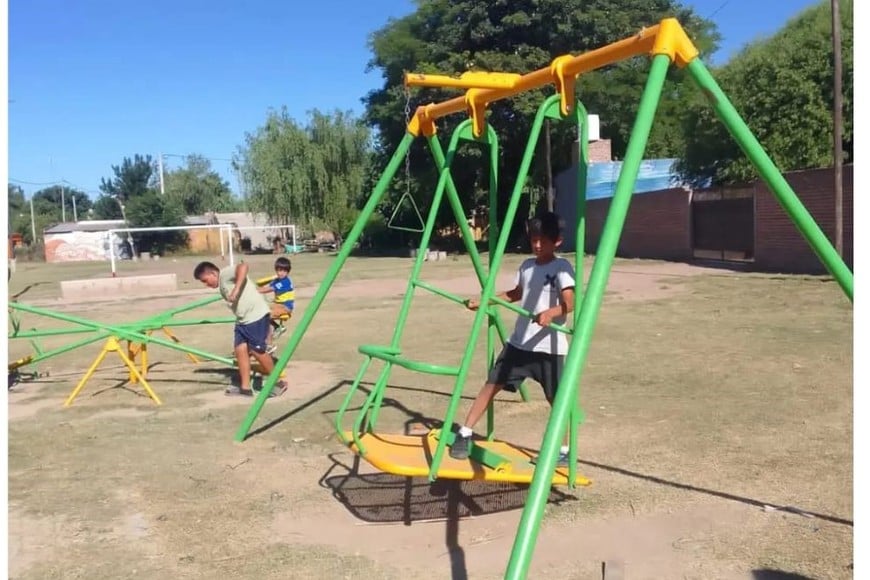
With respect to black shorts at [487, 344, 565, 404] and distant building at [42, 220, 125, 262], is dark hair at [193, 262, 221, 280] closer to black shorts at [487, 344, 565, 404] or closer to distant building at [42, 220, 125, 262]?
black shorts at [487, 344, 565, 404]

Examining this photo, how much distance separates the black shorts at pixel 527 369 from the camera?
14.1ft

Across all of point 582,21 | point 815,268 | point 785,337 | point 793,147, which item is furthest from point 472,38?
point 785,337

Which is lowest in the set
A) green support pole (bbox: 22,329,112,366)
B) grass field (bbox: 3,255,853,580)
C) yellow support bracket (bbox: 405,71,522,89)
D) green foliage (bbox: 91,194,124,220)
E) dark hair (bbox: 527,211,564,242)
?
grass field (bbox: 3,255,853,580)

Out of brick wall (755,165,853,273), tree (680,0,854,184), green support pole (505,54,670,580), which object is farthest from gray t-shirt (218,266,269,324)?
tree (680,0,854,184)

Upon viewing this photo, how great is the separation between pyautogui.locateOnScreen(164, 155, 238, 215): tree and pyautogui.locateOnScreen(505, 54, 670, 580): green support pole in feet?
245

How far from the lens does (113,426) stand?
5.97 m

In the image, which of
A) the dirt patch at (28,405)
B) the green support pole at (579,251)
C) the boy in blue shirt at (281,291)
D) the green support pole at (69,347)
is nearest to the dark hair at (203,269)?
the green support pole at (69,347)

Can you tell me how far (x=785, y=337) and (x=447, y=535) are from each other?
6297 millimetres

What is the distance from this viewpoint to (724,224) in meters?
20.6

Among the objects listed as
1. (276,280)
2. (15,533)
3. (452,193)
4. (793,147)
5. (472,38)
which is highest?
(472,38)

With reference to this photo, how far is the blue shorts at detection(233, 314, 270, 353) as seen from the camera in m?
6.70

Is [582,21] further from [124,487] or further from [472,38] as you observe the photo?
[124,487]

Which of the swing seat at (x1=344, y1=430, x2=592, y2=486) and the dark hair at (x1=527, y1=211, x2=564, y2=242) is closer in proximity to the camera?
the swing seat at (x1=344, y1=430, x2=592, y2=486)

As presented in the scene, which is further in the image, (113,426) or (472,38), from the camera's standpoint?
(472,38)
